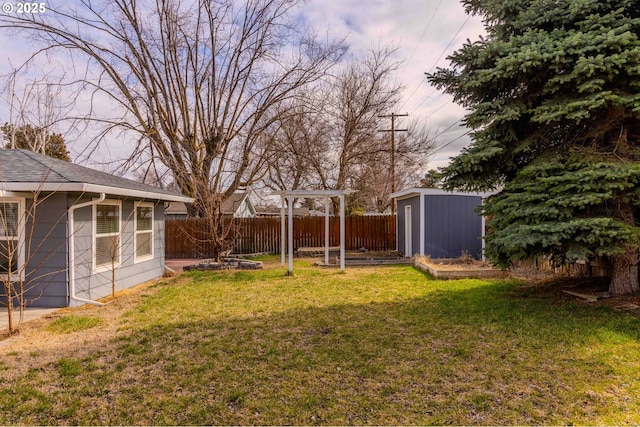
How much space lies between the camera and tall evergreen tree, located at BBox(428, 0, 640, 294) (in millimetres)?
4469

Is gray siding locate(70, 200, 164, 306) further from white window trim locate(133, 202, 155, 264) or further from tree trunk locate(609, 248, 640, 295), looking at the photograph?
tree trunk locate(609, 248, 640, 295)

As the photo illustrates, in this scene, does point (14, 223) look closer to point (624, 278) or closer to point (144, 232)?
point (144, 232)

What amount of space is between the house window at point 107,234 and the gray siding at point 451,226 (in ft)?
27.4

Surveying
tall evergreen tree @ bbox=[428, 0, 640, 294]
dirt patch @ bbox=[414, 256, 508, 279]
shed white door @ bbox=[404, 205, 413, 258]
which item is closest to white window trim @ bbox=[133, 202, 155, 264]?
tall evergreen tree @ bbox=[428, 0, 640, 294]

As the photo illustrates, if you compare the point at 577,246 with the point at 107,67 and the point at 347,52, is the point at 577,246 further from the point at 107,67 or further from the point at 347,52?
the point at 107,67

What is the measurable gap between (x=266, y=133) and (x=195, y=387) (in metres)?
12.8

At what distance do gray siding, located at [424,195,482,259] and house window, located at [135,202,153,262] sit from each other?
7.78 m

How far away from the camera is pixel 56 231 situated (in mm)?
5984

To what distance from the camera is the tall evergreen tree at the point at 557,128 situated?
176 inches

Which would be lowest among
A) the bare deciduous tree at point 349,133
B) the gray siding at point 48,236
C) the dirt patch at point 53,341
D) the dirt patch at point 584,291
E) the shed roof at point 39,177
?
the dirt patch at point 53,341

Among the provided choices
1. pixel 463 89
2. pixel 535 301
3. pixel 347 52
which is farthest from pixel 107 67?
pixel 535 301

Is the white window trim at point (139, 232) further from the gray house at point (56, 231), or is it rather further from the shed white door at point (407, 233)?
the shed white door at point (407, 233)

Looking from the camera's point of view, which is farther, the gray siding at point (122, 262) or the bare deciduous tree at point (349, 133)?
the bare deciduous tree at point (349, 133)

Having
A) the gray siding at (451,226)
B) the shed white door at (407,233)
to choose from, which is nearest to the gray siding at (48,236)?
the gray siding at (451,226)
